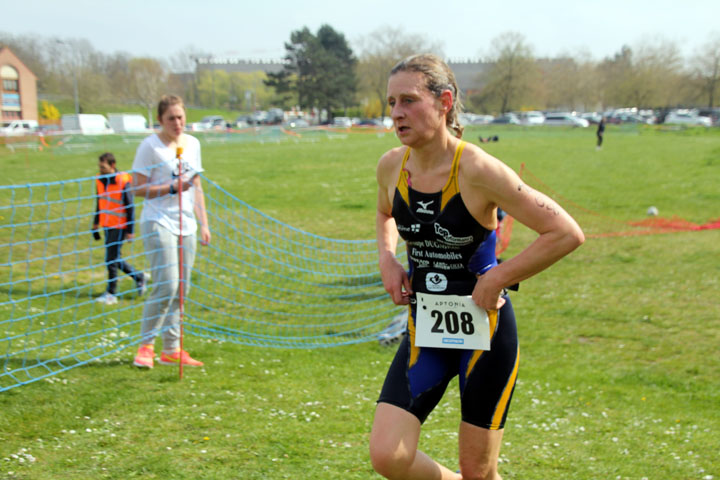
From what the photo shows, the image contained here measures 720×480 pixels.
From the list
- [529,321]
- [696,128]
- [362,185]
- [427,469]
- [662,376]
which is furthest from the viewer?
[696,128]

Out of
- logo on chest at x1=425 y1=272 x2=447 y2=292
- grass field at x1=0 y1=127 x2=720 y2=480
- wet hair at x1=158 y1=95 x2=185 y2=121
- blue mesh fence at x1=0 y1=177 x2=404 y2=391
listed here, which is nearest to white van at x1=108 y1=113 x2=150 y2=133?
blue mesh fence at x1=0 y1=177 x2=404 y2=391

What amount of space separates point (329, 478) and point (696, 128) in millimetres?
59049

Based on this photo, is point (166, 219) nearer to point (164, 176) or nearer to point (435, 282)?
point (164, 176)

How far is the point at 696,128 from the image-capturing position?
53875 mm

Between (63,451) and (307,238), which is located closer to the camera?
(63,451)

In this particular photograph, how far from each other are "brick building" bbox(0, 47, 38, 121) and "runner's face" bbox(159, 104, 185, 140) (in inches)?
3207

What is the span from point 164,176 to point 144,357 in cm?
159

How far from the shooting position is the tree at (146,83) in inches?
2859

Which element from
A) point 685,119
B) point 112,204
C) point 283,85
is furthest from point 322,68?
point 112,204

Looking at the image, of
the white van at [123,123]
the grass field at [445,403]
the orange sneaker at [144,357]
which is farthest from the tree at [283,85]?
the orange sneaker at [144,357]

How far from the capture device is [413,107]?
2.69 m

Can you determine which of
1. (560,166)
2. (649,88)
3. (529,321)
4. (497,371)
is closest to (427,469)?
(497,371)

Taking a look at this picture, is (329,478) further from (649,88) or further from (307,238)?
(649,88)

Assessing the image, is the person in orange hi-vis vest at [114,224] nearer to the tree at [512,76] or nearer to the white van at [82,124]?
the white van at [82,124]
